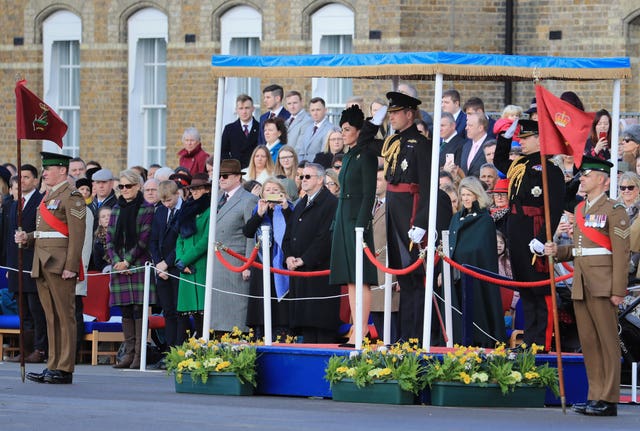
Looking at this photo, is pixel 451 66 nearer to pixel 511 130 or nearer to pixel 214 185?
pixel 511 130

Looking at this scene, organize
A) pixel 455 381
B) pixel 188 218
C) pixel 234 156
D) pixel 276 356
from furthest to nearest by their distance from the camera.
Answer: pixel 234 156 < pixel 188 218 < pixel 276 356 < pixel 455 381

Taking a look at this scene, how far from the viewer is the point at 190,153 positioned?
23.5 metres

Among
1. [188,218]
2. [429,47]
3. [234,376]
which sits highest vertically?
[429,47]

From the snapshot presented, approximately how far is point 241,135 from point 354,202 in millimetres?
7230

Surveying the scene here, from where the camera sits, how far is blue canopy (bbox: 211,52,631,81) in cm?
1512

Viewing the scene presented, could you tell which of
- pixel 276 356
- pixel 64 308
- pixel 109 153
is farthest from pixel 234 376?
pixel 109 153

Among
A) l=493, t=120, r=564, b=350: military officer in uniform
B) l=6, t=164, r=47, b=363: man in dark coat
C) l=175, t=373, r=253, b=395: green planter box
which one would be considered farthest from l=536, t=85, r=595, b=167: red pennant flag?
l=6, t=164, r=47, b=363: man in dark coat

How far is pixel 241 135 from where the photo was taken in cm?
2288

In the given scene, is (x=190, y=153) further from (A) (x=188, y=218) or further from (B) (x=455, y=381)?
(B) (x=455, y=381)

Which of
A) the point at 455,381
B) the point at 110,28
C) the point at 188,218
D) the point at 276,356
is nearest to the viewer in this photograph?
the point at 455,381

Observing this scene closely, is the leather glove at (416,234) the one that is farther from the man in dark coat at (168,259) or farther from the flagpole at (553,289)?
the man in dark coat at (168,259)

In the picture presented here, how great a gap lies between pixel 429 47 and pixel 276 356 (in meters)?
12.8

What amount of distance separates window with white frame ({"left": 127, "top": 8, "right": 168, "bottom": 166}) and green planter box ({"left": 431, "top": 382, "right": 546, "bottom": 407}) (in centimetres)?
1733

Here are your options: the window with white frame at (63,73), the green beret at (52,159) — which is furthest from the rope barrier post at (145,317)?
the window with white frame at (63,73)
